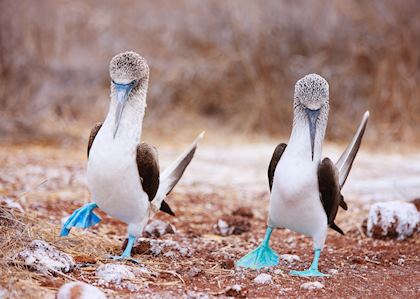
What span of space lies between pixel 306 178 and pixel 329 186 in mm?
159

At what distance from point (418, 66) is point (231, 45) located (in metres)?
2.79

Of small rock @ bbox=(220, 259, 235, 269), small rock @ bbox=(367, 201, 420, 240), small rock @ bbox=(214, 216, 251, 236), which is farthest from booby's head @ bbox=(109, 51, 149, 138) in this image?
small rock @ bbox=(367, 201, 420, 240)

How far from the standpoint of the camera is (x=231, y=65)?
10836 mm

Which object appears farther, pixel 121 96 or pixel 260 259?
pixel 260 259

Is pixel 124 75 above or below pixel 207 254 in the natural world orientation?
above

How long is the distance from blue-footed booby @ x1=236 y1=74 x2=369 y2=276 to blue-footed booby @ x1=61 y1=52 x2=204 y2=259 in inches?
25.4

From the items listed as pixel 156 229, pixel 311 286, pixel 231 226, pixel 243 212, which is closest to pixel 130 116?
pixel 156 229

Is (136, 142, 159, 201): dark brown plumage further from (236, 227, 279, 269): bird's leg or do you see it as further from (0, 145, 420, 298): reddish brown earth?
(236, 227, 279, 269): bird's leg

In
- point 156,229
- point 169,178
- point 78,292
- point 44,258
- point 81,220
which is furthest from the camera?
point 156,229

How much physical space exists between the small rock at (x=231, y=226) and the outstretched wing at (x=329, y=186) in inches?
50.1

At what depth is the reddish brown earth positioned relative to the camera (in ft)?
11.0

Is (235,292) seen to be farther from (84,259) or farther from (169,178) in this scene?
(169,178)

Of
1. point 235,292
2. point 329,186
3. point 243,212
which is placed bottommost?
point 235,292

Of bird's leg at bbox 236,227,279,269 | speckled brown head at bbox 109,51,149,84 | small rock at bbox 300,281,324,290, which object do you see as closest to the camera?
small rock at bbox 300,281,324,290
